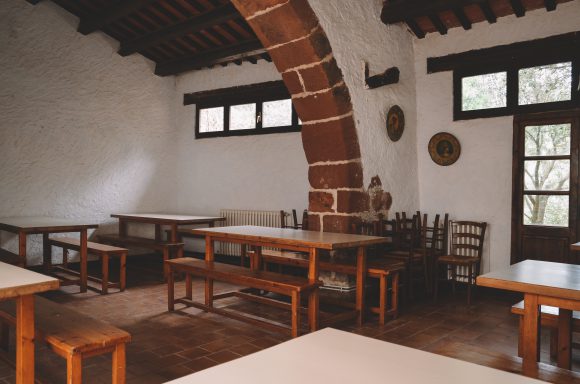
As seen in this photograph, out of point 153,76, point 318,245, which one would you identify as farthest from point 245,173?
point 318,245

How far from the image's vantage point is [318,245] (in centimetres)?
361

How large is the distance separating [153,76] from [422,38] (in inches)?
185

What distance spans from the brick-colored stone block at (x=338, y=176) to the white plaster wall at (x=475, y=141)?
1.54m

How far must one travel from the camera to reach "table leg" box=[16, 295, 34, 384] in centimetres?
217

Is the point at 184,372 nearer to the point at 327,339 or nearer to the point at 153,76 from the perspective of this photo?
the point at 327,339

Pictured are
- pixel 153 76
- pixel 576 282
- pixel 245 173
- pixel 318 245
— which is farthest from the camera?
pixel 153 76

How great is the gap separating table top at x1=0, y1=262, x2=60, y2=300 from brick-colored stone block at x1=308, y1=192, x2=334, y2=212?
128 inches

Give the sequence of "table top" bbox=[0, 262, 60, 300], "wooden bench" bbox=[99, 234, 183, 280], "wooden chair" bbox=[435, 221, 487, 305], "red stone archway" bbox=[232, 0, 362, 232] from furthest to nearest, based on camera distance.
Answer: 1. "wooden bench" bbox=[99, 234, 183, 280]
2. "wooden chair" bbox=[435, 221, 487, 305]
3. "red stone archway" bbox=[232, 0, 362, 232]
4. "table top" bbox=[0, 262, 60, 300]

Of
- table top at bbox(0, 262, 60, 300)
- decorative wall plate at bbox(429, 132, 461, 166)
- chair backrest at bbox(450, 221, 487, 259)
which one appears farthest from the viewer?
decorative wall plate at bbox(429, 132, 461, 166)

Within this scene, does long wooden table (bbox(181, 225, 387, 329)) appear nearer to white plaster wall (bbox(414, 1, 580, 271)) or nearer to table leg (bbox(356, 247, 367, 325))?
table leg (bbox(356, 247, 367, 325))

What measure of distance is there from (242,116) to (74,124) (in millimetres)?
2617

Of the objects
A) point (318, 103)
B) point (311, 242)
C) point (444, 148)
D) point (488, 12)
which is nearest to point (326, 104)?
point (318, 103)

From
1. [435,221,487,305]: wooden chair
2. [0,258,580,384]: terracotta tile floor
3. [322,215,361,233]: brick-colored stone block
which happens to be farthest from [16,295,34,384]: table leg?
[435,221,487,305]: wooden chair

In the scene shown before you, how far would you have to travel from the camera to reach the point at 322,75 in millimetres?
4680
